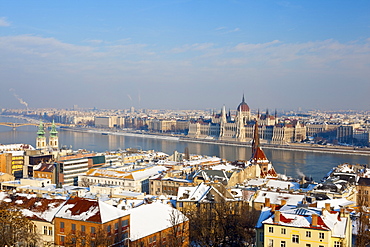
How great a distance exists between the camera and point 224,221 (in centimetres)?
1080

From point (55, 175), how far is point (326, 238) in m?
15.6

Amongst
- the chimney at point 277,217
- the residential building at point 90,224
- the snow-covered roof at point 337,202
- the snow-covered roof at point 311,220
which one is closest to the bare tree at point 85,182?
the residential building at point 90,224

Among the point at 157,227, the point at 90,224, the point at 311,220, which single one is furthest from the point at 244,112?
the point at 90,224

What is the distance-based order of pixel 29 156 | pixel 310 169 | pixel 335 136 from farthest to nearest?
pixel 335 136 < pixel 310 169 < pixel 29 156

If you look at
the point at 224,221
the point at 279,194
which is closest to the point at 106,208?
the point at 224,221

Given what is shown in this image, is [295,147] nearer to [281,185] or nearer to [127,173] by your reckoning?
[127,173]

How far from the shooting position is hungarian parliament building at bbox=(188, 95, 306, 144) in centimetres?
5549

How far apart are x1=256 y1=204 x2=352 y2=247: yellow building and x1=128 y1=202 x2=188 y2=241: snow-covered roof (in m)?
1.89

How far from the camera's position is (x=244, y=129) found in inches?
2347

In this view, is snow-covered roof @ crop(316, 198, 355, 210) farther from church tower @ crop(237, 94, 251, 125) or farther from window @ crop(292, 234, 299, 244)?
church tower @ crop(237, 94, 251, 125)

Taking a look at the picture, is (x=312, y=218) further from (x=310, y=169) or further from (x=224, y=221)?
(x=310, y=169)

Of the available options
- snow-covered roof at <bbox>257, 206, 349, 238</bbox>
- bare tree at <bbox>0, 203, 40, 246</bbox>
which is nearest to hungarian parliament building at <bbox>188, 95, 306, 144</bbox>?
snow-covered roof at <bbox>257, 206, 349, 238</bbox>

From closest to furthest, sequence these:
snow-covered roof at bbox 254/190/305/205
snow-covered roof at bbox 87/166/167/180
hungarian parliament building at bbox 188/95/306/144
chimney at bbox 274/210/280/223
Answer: chimney at bbox 274/210/280/223 < snow-covered roof at bbox 254/190/305/205 < snow-covered roof at bbox 87/166/167/180 < hungarian parliament building at bbox 188/95/306/144

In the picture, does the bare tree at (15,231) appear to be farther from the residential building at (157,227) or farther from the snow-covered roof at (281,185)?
the snow-covered roof at (281,185)
